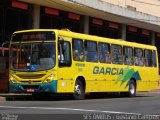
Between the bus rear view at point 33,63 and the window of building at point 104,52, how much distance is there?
4179mm

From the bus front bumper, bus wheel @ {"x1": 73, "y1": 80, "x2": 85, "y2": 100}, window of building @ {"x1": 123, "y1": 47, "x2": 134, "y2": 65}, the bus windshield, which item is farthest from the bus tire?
the bus windshield

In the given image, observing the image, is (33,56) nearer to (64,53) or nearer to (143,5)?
(64,53)

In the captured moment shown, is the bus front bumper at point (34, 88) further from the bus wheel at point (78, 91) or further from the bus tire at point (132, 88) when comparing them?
the bus tire at point (132, 88)

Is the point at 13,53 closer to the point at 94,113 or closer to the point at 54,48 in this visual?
the point at 54,48

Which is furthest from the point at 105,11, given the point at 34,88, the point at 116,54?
the point at 34,88

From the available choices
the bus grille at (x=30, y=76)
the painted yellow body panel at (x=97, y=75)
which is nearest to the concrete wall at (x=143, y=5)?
the painted yellow body panel at (x=97, y=75)

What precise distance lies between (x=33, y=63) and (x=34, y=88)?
3.71 ft

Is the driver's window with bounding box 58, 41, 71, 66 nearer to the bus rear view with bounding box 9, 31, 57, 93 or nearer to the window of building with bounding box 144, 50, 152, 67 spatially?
the bus rear view with bounding box 9, 31, 57, 93

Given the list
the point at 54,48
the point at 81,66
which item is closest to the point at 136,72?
the point at 81,66

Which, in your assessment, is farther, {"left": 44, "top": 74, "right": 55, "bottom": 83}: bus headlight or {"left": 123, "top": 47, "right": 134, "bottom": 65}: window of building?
{"left": 123, "top": 47, "right": 134, "bottom": 65}: window of building

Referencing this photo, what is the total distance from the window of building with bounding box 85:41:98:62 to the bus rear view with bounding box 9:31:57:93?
9.32ft

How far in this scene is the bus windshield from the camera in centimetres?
2356

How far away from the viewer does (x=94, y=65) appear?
26656mm

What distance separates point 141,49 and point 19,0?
27.3ft
